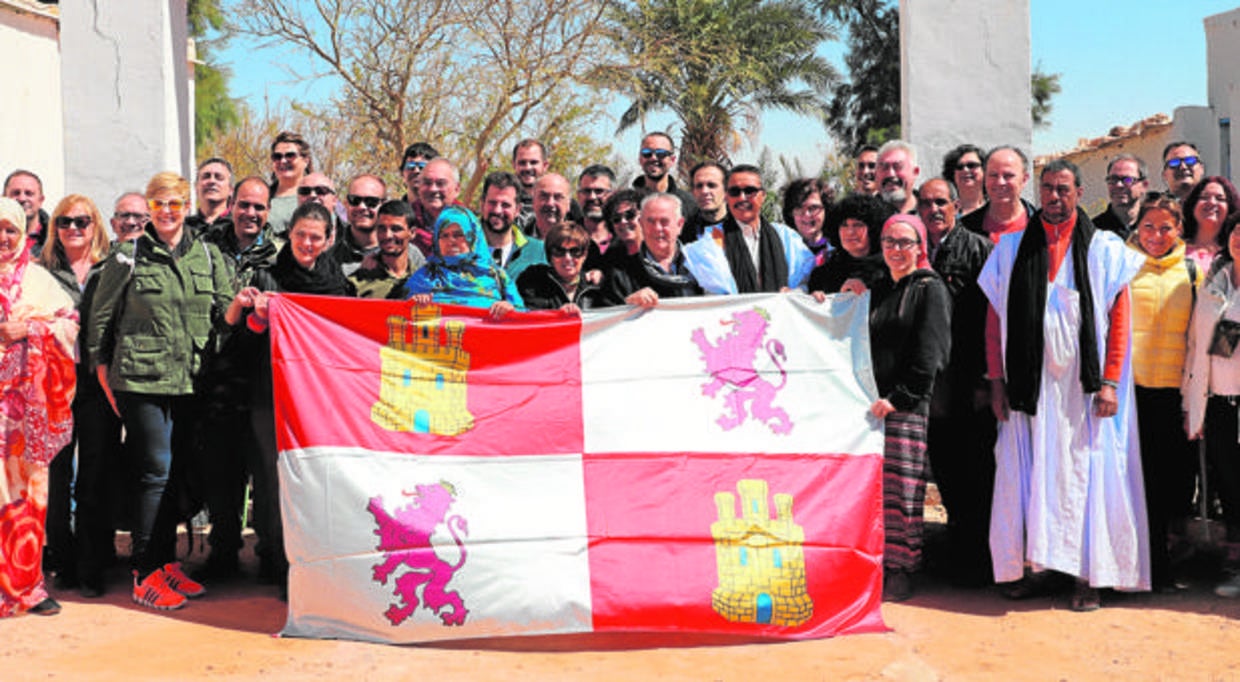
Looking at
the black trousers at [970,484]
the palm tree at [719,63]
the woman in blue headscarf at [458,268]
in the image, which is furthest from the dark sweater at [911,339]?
the palm tree at [719,63]

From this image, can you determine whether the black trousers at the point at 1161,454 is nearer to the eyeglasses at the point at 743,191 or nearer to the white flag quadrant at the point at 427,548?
the eyeglasses at the point at 743,191

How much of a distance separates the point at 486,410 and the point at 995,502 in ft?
8.32

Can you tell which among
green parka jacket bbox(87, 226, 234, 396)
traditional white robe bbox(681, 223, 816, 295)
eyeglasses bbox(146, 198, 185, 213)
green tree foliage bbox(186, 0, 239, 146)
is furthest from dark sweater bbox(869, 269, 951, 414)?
green tree foliage bbox(186, 0, 239, 146)

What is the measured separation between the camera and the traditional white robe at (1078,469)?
221 inches

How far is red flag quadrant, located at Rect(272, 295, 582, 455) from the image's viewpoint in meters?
5.26

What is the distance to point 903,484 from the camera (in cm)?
557

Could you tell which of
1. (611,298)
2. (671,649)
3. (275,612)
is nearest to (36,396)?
(275,612)

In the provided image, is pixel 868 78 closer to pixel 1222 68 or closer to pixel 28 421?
pixel 1222 68

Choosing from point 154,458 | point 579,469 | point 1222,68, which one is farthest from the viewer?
point 1222,68

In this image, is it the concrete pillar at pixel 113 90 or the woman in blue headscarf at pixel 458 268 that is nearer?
the woman in blue headscarf at pixel 458 268

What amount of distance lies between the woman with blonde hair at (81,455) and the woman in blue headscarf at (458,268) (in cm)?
178

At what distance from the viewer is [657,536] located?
5.15m

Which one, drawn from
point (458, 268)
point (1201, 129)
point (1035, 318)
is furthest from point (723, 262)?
point (1201, 129)

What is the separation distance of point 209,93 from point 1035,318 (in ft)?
82.2
